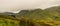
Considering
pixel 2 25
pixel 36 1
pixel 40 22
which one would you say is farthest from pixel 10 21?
pixel 36 1

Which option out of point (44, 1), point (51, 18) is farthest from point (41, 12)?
point (44, 1)

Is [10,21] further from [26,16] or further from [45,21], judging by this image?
[45,21]

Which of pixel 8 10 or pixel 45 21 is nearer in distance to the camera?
A: pixel 45 21

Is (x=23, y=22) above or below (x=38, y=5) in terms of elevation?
below

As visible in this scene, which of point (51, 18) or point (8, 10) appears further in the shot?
point (8, 10)

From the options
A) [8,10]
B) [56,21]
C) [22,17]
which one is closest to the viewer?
[56,21]

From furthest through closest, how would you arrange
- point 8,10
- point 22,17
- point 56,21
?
point 8,10, point 22,17, point 56,21

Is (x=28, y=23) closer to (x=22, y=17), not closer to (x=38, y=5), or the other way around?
(x=22, y=17)

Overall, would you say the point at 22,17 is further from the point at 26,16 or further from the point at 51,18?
the point at 51,18

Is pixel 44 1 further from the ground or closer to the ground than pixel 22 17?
further from the ground
